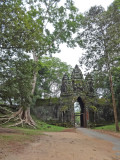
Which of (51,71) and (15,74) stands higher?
(51,71)

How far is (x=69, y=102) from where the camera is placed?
19.8 meters

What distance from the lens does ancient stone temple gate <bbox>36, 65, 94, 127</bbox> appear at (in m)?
19.4

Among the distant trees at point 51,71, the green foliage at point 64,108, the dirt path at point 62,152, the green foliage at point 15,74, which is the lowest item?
the dirt path at point 62,152

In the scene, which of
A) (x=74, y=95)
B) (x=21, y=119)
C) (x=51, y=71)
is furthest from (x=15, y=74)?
(x=51, y=71)

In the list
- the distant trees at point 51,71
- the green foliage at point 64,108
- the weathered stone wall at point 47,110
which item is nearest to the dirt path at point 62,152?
the green foliage at point 64,108

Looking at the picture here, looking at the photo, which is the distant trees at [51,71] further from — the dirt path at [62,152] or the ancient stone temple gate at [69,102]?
the dirt path at [62,152]

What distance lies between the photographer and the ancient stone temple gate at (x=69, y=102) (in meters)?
19.4

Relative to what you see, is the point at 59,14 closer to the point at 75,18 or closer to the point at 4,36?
the point at 75,18

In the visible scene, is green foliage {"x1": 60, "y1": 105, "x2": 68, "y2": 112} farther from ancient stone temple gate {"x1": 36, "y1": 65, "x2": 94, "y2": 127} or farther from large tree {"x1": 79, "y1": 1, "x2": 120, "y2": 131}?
large tree {"x1": 79, "y1": 1, "x2": 120, "y2": 131}

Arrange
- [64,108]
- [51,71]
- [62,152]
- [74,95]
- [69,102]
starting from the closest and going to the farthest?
1. [62,152]
2. [64,108]
3. [69,102]
4. [74,95]
5. [51,71]

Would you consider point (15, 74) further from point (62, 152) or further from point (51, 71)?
point (51, 71)

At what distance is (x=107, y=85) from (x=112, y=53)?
27.5ft

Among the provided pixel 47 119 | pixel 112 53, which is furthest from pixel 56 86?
pixel 112 53

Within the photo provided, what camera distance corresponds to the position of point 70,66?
27984 mm
